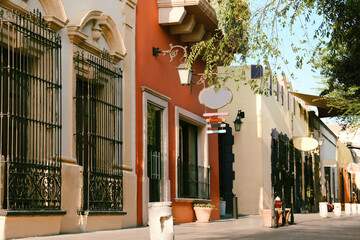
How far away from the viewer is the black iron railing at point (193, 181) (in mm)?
17500

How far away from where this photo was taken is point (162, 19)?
16844 millimetres

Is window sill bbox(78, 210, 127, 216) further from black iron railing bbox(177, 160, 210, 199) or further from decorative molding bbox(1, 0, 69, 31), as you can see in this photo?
black iron railing bbox(177, 160, 210, 199)

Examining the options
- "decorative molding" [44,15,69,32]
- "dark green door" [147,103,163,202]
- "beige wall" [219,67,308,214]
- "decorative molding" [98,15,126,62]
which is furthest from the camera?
"beige wall" [219,67,308,214]

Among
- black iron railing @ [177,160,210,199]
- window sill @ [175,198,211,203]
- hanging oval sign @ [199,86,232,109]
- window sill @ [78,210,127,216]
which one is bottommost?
window sill @ [78,210,127,216]

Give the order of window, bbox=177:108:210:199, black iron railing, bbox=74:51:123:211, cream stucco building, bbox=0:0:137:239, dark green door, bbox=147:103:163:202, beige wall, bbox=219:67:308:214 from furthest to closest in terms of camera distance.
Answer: beige wall, bbox=219:67:308:214 → window, bbox=177:108:210:199 → dark green door, bbox=147:103:163:202 → black iron railing, bbox=74:51:123:211 → cream stucco building, bbox=0:0:137:239

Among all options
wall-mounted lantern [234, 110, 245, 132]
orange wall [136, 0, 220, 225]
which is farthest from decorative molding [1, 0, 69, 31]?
wall-mounted lantern [234, 110, 245, 132]

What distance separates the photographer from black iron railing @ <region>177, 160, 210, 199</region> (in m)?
17.5

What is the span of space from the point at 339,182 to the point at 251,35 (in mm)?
42881

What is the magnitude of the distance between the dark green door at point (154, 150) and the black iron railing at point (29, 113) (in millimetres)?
4514

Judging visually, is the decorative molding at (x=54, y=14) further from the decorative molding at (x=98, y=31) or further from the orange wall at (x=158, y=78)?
the orange wall at (x=158, y=78)

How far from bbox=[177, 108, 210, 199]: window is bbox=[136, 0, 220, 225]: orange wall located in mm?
351

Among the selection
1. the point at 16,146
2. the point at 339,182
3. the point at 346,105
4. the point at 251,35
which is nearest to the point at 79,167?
the point at 16,146

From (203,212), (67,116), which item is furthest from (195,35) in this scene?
(67,116)

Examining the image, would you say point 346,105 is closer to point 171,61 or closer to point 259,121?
point 171,61
